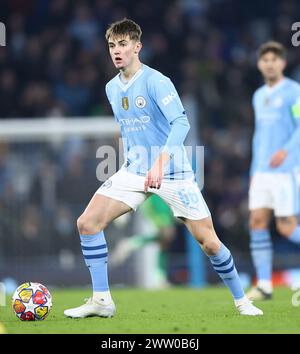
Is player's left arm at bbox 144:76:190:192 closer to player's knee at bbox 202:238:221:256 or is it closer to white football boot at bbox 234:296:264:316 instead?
player's knee at bbox 202:238:221:256

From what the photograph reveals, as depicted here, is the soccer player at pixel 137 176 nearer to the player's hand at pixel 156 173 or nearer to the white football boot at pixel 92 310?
the white football boot at pixel 92 310

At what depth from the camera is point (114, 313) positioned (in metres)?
7.56

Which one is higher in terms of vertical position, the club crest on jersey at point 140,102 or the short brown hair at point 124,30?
the short brown hair at point 124,30

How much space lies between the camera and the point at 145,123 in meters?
7.11

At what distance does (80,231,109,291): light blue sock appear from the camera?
7.15m

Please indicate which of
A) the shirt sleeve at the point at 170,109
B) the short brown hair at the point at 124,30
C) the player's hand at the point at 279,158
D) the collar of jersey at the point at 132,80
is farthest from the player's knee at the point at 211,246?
the player's hand at the point at 279,158

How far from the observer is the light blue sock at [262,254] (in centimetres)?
958

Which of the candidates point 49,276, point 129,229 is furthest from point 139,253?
point 49,276

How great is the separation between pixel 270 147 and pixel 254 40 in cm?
823

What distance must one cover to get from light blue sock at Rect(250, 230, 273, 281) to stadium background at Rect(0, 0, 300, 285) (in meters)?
3.66

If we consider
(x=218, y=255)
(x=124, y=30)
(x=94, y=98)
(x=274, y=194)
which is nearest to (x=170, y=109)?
(x=124, y=30)

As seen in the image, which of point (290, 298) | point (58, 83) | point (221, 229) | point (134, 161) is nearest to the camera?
point (134, 161)

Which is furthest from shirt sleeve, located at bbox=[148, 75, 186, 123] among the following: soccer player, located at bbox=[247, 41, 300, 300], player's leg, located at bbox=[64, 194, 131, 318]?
soccer player, located at bbox=[247, 41, 300, 300]
